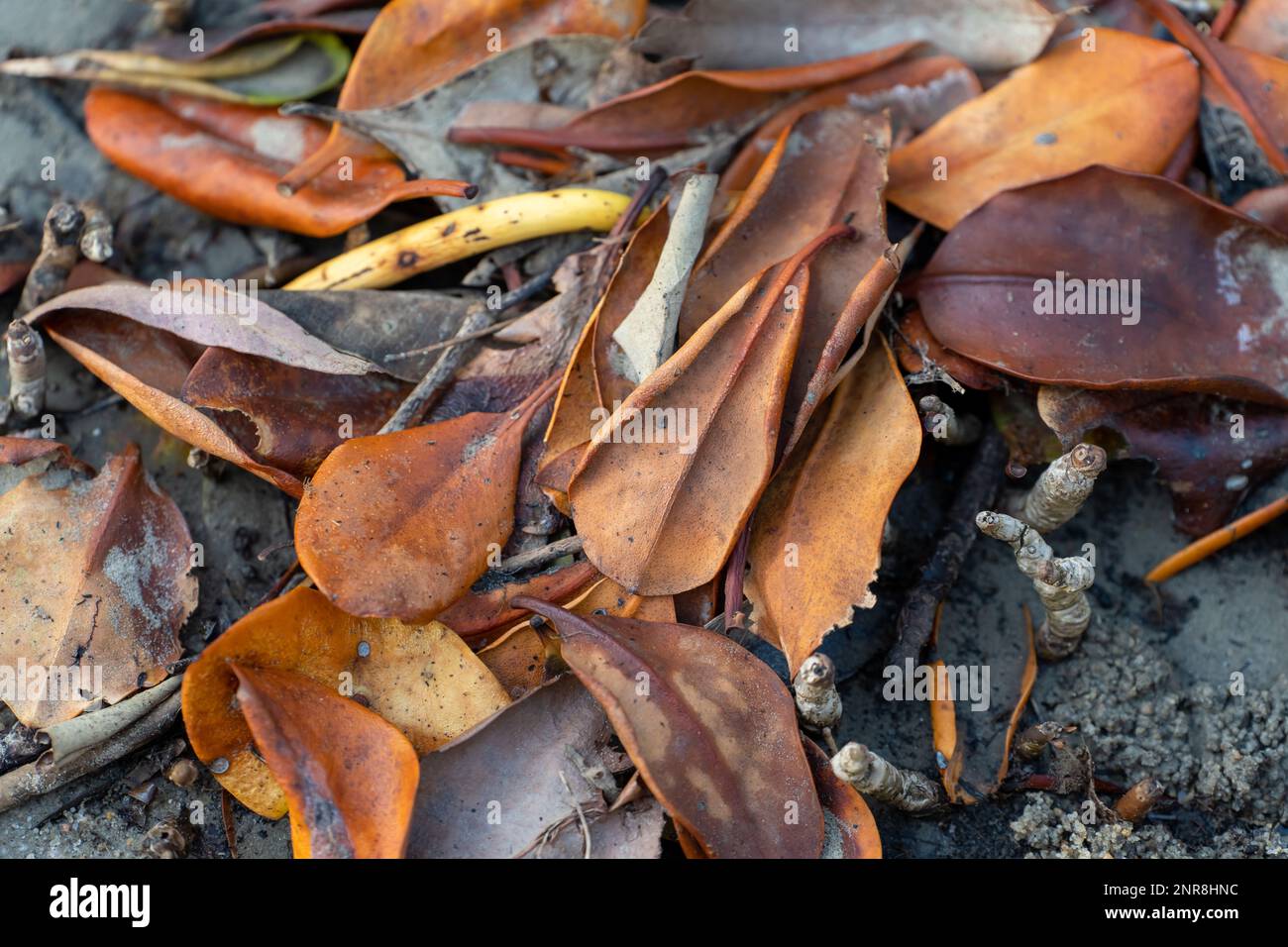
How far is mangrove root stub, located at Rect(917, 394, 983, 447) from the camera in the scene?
73.2 inches

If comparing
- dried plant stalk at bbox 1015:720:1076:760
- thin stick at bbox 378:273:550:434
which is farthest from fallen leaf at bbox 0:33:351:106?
dried plant stalk at bbox 1015:720:1076:760

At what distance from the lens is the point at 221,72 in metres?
2.38

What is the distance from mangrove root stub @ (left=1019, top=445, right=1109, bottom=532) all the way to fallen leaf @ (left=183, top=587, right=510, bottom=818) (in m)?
0.95

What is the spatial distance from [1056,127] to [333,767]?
176 cm

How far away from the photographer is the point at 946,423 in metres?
1.88

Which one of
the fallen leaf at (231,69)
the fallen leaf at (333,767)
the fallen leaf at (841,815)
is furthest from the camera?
the fallen leaf at (231,69)

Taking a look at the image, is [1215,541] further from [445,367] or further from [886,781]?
[445,367]

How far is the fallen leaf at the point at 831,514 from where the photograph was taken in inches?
70.3

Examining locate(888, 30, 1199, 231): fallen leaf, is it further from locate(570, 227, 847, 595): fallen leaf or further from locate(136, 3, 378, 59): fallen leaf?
locate(136, 3, 378, 59): fallen leaf

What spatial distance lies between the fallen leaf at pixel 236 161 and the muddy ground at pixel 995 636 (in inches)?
4.0

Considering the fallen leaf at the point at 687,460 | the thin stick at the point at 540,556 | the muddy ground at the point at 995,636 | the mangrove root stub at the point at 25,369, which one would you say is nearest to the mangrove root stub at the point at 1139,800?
the muddy ground at the point at 995,636

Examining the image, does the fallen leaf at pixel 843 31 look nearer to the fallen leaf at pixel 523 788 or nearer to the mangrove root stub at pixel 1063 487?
the mangrove root stub at pixel 1063 487

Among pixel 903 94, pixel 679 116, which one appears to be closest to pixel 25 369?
pixel 679 116
